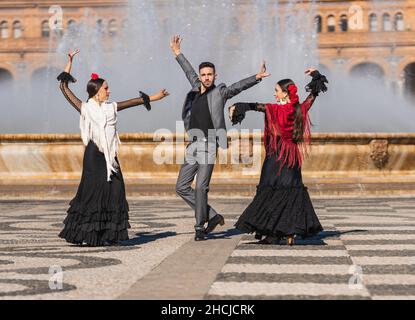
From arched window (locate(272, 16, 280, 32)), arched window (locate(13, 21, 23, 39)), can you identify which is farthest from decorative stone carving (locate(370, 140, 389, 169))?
arched window (locate(13, 21, 23, 39))

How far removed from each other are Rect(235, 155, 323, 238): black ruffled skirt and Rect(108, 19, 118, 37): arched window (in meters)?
69.1

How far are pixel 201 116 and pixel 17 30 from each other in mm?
75242

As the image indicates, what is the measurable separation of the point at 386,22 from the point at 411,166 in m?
61.8

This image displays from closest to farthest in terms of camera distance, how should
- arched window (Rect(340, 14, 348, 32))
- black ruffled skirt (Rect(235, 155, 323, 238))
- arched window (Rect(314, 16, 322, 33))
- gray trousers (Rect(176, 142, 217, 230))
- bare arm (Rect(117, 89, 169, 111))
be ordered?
black ruffled skirt (Rect(235, 155, 323, 238))
bare arm (Rect(117, 89, 169, 111))
gray trousers (Rect(176, 142, 217, 230))
arched window (Rect(340, 14, 348, 32))
arched window (Rect(314, 16, 322, 33))

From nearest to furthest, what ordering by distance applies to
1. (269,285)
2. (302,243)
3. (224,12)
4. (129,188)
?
(269,285)
(302,243)
(129,188)
(224,12)

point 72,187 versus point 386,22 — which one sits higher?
point 386,22

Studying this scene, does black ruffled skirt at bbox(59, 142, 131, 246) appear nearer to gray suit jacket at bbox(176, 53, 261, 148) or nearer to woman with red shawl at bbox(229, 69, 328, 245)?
gray suit jacket at bbox(176, 53, 261, 148)

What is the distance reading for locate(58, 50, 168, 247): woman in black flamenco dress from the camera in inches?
345

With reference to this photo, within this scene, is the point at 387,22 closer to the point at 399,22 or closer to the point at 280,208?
the point at 399,22

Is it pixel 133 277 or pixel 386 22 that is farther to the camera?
pixel 386 22

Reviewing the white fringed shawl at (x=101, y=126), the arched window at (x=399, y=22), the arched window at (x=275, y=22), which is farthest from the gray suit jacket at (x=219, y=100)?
the arched window at (x=399, y=22)
